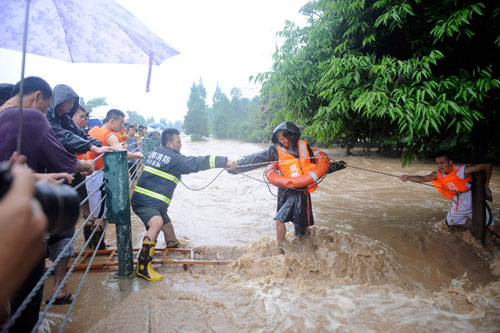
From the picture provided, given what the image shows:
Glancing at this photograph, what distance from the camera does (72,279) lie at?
9.91 ft

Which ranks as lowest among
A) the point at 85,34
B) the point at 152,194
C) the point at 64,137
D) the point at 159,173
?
the point at 152,194

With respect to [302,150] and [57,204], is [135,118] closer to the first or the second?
[302,150]

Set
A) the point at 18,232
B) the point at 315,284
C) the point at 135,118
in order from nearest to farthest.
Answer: the point at 18,232 < the point at 315,284 < the point at 135,118

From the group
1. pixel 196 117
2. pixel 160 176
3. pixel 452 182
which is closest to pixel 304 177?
pixel 160 176

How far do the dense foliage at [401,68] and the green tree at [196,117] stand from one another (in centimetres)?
5422

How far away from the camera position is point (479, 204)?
4.21 m

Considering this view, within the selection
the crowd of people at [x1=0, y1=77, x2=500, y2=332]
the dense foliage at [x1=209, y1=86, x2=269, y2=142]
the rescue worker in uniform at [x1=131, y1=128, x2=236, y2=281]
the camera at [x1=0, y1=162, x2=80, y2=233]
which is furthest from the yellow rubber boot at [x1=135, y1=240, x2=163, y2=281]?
the dense foliage at [x1=209, y1=86, x2=269, y2=142]

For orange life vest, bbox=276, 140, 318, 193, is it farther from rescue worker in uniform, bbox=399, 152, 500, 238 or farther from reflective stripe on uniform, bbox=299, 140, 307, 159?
rescue worker in uniform, bbox=399, 152, 500, 238

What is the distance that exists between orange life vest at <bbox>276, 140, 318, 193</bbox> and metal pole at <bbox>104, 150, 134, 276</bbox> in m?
2.14

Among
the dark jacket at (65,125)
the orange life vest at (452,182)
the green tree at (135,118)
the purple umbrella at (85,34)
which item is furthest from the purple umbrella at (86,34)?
the green tree at (135,118)

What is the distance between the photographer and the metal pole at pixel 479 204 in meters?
4.16

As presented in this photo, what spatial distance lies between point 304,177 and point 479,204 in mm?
2792

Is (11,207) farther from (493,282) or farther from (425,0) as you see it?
(493,282)

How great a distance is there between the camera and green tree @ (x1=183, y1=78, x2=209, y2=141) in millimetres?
57647
